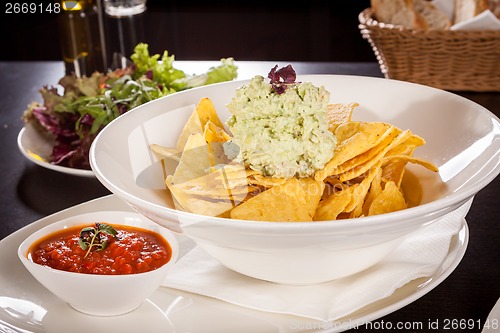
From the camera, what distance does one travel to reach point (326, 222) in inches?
35.3

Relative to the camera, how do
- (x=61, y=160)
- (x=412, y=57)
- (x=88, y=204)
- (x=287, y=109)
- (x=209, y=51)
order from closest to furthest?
1. (x=287, y=109)
2. (x=88, y=204)
3. (x=61, y=160)
4. (x=412, y=57)
5. (x=209, y=51)

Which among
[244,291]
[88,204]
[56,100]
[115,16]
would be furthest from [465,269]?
[115,16]

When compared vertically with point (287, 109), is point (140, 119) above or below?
below

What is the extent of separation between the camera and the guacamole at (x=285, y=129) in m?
1.05

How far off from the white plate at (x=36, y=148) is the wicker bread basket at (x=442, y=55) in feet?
3.42

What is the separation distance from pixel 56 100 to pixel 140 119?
72 cm

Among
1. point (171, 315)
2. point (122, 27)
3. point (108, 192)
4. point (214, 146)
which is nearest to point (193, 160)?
point (214, 146)

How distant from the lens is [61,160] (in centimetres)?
173

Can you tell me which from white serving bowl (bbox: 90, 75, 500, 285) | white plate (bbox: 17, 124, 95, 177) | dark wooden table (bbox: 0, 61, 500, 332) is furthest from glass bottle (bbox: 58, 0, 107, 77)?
white serving bowl (bbox: 90, 75, 500, 285)

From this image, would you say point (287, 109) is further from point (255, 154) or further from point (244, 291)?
point (244, 291)

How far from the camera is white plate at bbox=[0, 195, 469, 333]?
3.24 feet

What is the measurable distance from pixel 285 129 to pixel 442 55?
125 cm

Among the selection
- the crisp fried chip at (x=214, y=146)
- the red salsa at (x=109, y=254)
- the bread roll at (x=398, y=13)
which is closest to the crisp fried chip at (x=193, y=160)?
the crisp fried chip at (x=214, y=146)

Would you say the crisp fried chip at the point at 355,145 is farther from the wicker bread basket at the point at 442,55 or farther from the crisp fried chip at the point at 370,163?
the wicker bread basket at the point at 442,55
